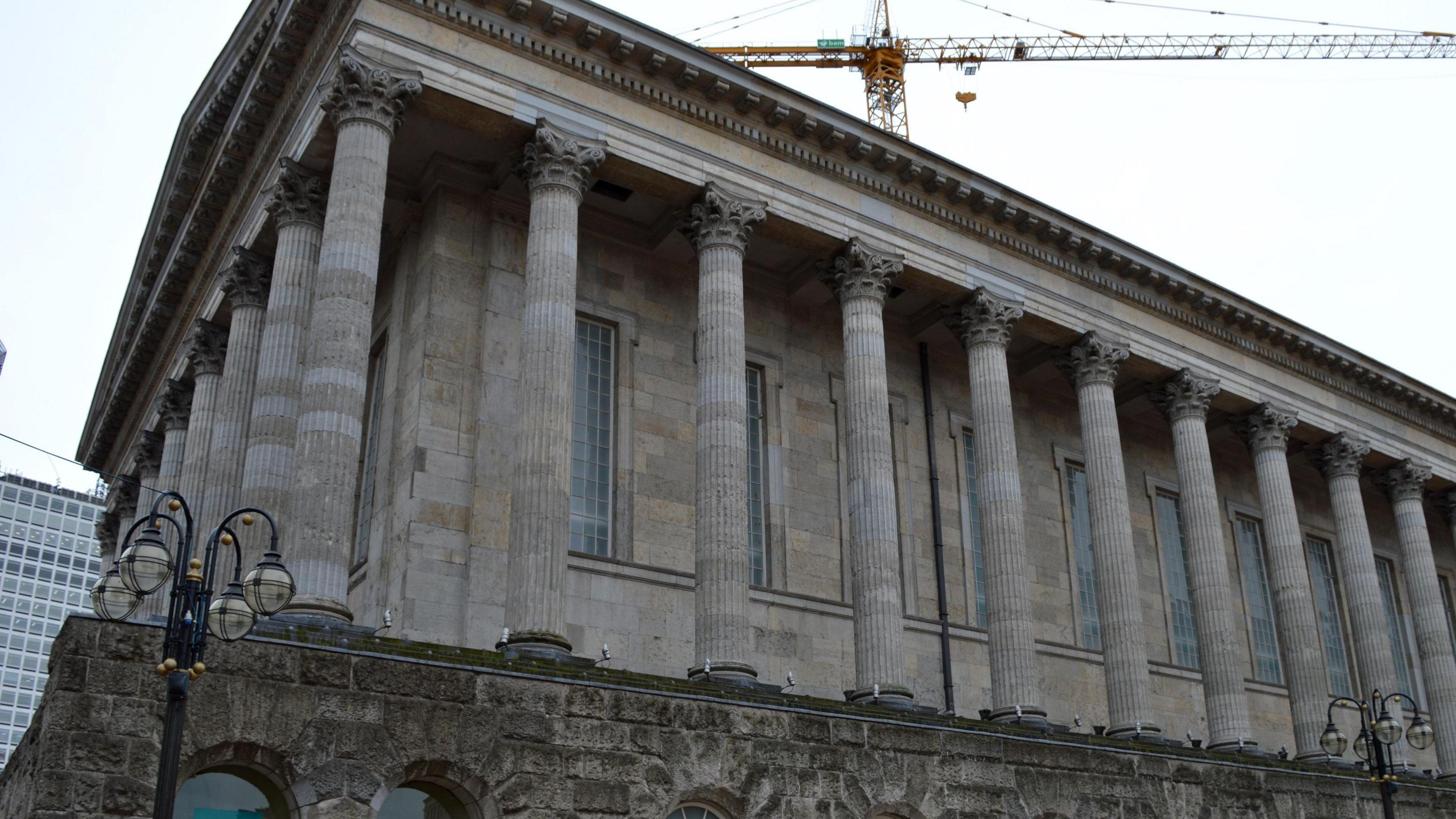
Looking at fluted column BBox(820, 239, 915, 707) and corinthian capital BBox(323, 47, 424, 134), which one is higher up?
corinthian capital BBox(323, 47, 424, 134)

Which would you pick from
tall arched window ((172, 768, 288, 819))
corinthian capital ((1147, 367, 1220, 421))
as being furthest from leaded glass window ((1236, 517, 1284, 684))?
tall arched window ((172, 768, 288, 819))

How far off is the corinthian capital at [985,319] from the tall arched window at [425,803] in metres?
17.1

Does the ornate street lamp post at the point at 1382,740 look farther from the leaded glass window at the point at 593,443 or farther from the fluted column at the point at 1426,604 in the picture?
the fluted column at the point at 1426,604

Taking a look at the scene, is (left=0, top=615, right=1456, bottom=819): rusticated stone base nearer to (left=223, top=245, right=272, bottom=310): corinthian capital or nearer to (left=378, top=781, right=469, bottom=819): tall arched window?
(left=378, top=781, right=469, bottom=819): tall arched window

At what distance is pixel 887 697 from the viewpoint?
25141mm

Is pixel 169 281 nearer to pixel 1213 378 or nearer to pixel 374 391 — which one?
pixel 374 391

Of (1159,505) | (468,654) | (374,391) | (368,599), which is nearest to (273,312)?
(374,391)

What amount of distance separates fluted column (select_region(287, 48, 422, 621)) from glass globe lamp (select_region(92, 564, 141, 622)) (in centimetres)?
604

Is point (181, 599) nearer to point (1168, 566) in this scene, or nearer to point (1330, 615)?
point (1168, 566)

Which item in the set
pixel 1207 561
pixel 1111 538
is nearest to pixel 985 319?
pixel 1111 538

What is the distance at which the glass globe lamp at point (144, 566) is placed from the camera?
13289 mm

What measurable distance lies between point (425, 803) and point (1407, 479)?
3354cm

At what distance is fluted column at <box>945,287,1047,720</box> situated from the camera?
2758cm

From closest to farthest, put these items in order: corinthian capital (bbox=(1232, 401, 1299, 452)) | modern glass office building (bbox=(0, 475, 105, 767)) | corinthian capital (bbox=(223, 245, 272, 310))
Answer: corinthian capital (bbox=(223, 245, 272, 310)) → corinthian capital (bbox=(1232, 401, 1299, 452)) → modern glass office building (bbox=(0, 475, 105, 767))
